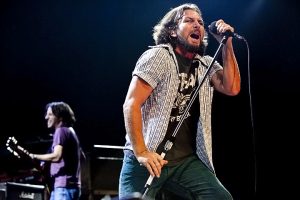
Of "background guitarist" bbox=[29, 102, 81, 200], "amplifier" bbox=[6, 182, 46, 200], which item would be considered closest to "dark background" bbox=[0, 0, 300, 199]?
"background guitarist" bbox=[29, 102, 81, 200]

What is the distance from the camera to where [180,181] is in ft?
9.68

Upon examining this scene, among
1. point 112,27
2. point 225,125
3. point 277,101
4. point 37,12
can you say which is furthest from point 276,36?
point 37,12

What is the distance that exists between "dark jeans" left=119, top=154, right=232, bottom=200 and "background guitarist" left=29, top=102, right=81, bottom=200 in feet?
8.77

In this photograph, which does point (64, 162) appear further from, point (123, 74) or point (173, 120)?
point (173, 120)

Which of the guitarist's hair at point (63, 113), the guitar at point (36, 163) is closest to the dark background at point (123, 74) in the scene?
the guitar at point (36, 163)

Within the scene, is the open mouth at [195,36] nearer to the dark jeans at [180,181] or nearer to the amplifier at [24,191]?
the dark jeans at [180,181]

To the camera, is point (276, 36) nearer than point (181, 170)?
No

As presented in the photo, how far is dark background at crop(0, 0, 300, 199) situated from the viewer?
22.0 feet

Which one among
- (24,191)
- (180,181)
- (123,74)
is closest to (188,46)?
(180,181)

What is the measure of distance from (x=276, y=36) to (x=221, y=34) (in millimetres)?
3935

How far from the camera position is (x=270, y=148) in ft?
22.4

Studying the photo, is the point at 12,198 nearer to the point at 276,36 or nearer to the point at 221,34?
the point at 221,34

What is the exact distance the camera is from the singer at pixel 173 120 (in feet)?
9.38

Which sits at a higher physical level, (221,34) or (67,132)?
(221,34)
